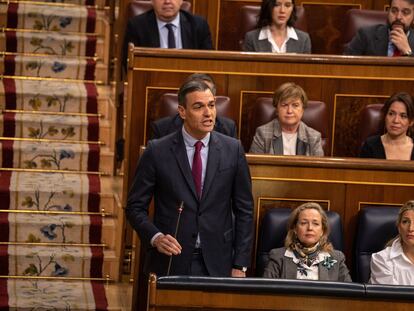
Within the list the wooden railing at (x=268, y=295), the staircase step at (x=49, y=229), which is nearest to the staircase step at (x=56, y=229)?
the staircase step at (x=49, y=229)

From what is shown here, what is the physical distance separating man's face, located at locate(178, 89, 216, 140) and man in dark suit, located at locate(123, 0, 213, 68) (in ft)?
3.65

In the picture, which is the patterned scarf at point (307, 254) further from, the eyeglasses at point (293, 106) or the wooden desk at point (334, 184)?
the eyeglasses at point (293, 106)

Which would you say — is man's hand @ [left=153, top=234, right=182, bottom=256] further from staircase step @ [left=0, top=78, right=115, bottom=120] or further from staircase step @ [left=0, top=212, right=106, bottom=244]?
staircase step @ [left=0, top=78, right=115, bottom=120]

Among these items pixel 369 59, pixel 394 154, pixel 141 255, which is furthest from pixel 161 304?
pixel 369 59

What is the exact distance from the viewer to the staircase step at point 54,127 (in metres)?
4.14

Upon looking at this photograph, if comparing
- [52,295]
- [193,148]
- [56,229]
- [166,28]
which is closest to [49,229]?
[56,229]

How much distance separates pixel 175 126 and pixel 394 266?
71 cm

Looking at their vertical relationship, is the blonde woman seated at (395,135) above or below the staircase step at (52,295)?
above

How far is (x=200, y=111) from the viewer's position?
8.96 feet

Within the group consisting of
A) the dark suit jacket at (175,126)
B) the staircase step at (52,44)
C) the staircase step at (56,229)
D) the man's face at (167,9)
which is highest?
the man's face at (167,9)

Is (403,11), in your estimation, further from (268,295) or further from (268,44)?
(268,295)

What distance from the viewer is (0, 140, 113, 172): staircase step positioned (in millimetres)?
4051

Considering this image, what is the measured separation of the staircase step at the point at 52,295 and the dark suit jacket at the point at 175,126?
60cm

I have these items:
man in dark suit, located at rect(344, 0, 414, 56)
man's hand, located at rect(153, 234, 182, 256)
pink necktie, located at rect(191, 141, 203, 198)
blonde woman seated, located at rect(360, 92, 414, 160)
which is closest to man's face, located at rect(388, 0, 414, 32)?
man in dark suit, located at rect(344, 0, 414, 56)
